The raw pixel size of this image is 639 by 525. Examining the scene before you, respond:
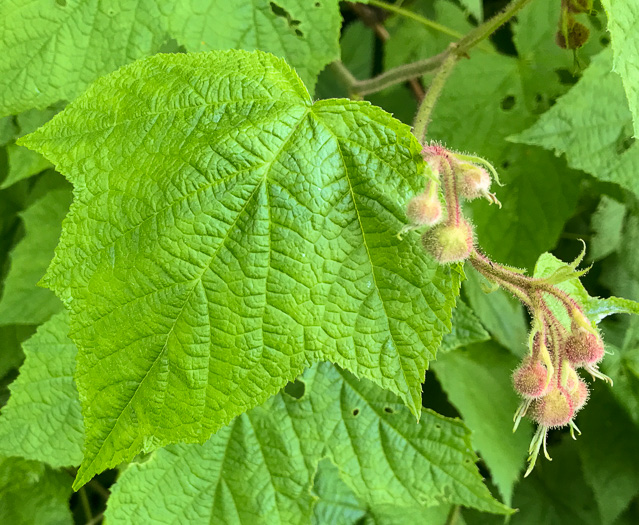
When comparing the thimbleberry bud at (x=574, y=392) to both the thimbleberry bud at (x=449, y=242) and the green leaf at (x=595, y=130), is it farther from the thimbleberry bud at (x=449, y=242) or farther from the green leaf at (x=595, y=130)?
the green leaf at (x=595, y=130)

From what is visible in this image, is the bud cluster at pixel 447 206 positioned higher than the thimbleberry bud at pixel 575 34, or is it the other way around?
the thimbleberry bud at pixel 575 34

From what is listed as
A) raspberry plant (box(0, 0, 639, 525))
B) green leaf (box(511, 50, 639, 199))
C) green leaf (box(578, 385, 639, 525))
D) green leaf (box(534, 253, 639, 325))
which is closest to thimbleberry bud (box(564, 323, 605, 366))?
raspberry plant (box(0, 0, 639, 525))

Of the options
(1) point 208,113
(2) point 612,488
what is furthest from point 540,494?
(1) point 208,113

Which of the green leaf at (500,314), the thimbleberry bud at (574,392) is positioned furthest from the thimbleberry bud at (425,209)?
the green leaf at (500,314)

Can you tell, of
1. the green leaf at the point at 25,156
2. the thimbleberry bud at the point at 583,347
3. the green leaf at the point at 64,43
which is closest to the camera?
the thimbleberry bud at the point at 583,347

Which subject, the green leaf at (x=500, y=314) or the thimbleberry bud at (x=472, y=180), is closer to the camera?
the thimbleberry bud at (x=472, y=180)

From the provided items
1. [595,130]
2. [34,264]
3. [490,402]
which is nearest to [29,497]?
[34,264]
